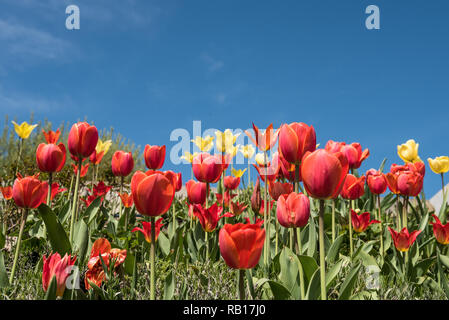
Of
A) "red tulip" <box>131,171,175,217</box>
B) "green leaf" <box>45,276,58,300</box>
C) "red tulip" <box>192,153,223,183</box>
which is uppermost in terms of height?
"red tulip" <box>192,153,223,183</box>

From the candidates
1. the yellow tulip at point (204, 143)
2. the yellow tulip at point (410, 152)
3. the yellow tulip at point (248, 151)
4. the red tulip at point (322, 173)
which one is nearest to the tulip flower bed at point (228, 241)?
the red tulip at point (322, 173)

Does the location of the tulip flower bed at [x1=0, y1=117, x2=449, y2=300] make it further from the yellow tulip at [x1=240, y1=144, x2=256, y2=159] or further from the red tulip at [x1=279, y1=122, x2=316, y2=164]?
the yellow tulip at [x1=240, y1=144, x2=256, y2=159]

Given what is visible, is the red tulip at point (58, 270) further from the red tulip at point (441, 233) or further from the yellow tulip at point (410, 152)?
the yellow tulip at point (410, 152)

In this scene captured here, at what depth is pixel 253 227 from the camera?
47.6 inches

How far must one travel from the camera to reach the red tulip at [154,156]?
2.72 meters

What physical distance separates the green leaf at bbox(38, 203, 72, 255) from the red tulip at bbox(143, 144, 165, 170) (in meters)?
0.83

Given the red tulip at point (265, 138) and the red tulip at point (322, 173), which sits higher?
the red tulip at point (265, 138)

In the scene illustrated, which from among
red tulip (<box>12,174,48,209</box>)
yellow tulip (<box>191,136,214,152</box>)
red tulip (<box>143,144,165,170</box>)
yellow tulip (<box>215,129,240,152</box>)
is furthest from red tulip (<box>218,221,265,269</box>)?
yellow tulip (<box>191,136,214,152</box>)

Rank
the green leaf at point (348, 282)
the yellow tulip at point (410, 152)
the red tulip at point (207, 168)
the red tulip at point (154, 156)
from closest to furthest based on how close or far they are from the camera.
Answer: the green leaf at point (348, 282) → the red tulip at point (207, 168) → the red tulip at point (154, 156) → the yellow tulip at point (410, 152)

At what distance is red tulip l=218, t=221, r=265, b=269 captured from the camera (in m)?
1.20

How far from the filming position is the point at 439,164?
3.69 m

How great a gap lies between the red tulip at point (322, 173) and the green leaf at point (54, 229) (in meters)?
1.37
